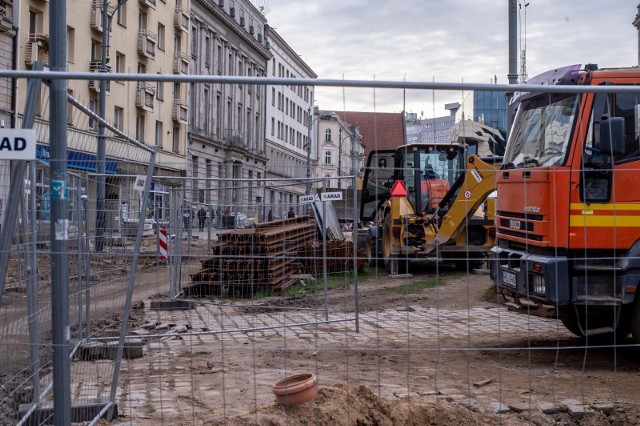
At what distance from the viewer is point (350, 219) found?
935cm

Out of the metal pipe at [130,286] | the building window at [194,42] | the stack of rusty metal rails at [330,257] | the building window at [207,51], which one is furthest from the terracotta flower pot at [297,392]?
the building window at [207,51]

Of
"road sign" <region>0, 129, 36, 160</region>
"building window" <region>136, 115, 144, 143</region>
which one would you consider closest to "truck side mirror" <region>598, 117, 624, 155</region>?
"building window" <region>136, 115, 144, 143</region>

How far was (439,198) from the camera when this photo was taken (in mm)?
15867

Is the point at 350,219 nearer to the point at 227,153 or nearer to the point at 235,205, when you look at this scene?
the point at 235,205

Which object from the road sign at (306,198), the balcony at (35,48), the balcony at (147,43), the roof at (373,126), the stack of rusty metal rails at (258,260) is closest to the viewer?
the roof at (373,126)

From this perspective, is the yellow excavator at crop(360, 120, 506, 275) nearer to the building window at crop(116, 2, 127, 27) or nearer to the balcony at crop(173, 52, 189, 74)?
the building window at crop(116, 2, 127, 27)

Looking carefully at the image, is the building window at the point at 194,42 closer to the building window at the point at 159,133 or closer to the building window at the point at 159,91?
the building window at the point at 159,133

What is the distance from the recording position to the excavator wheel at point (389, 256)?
622 cm

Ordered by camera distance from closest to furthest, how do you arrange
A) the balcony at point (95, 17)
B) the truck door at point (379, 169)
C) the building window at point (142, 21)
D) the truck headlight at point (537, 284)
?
the truck door at point (379, 169) < the truck headlight at point (537, 284) < the balcony at point (95, 17) < the building window at point (142, 21)

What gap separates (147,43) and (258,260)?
1155 inches

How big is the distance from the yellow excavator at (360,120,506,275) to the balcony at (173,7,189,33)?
23.7 metres

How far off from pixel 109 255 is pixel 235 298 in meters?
3.72

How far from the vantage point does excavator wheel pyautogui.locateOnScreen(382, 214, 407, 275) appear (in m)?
6.22

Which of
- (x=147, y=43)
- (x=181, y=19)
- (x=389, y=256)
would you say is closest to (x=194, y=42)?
(x=181, y=19)
